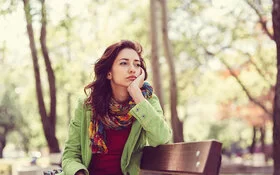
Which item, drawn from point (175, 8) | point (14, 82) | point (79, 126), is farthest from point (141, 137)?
point (14, 82)

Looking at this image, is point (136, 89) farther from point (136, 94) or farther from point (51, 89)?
point (51, 89)

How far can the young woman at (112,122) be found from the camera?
3.78 m

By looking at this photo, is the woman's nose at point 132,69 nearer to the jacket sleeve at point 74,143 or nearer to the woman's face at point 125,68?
the woman's face at point 125,68

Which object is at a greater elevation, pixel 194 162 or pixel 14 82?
pixel 194 162

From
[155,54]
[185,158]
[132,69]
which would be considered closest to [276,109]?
[132,69]

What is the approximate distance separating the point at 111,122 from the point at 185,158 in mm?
1026

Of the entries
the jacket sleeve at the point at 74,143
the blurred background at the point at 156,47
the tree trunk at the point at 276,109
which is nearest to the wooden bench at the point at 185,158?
the jacket sleeve at the point at 74,143

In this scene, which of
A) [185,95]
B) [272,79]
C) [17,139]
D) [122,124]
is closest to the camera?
[122,124]

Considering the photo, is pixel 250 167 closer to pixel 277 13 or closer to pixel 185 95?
pixel 185 95

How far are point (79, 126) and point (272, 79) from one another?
2319cm

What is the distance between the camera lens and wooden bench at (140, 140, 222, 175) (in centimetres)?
248

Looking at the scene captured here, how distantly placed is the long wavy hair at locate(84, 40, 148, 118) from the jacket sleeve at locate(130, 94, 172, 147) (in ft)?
1.43

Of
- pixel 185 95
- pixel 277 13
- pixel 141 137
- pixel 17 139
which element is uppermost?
pixel 277 13

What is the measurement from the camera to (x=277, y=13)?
27.6ft
